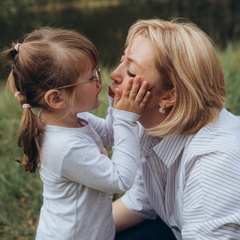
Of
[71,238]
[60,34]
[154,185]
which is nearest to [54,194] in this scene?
[71,238]

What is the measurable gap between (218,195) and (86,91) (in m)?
0.74

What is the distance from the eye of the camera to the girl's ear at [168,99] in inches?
81.2

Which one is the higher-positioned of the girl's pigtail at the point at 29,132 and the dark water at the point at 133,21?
the girl's pigtail at the point at 29,132

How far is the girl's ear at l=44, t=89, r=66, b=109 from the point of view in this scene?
1931 mm

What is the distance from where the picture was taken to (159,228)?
2.71m

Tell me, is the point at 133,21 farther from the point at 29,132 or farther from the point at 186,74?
the point at 29,132

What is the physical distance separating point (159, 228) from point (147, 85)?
1.08 metres

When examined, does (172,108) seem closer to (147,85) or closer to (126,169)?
(147,85)

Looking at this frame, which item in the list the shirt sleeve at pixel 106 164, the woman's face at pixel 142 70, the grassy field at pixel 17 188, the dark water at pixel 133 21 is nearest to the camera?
the shirt sleeve at pixel 106 164

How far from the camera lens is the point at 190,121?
2.06 meters

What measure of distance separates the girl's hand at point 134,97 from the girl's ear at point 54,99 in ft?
0.82

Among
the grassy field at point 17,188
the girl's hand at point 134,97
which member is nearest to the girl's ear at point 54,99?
the girl's hand at point 134,97

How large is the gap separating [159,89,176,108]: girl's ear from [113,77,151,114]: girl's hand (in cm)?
10

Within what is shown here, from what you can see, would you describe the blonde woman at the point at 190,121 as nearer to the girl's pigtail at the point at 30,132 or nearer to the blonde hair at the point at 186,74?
the blonde hair at the point at 186,74
